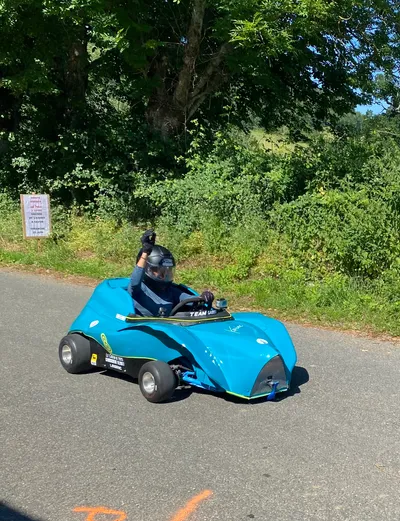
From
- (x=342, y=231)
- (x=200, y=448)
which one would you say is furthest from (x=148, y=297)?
(x=342, y=231)

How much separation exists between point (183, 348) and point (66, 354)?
156 centimetres

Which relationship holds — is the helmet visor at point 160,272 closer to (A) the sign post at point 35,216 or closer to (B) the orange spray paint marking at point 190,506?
(B) the orange spray paint marking at point 190,506

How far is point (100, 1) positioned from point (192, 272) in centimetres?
560

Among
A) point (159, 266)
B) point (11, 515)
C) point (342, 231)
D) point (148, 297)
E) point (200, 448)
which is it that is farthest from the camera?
point (342, 231)

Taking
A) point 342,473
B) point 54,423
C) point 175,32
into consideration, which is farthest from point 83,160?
point 342,473

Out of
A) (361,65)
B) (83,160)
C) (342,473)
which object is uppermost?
(361,65)

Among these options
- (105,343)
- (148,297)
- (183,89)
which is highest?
(183,89)

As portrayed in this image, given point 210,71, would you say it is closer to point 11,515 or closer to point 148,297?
point 148,297

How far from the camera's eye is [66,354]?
252 inches

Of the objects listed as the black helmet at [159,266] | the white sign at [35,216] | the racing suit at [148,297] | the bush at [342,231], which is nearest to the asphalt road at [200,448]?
the racing suit at [148,297]

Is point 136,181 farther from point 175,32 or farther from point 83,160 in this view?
point 175,32

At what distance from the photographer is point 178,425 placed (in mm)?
5004

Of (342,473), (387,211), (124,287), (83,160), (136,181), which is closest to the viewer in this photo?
(342,473)

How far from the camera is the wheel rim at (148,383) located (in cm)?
550
